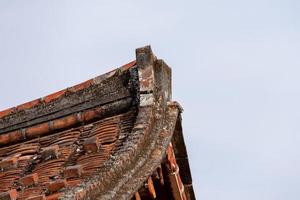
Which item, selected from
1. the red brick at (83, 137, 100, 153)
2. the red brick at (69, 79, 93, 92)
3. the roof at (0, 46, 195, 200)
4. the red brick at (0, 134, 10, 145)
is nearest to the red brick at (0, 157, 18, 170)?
the roof at (0, 46, 195, 200)

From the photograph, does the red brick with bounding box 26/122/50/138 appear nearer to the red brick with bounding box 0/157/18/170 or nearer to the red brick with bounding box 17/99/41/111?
the red brick with bounding box 17/99/41/111

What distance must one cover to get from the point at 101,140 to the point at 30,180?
66 cm

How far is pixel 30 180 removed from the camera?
475 cm

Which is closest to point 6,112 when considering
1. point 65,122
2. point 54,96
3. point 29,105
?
point 29,105

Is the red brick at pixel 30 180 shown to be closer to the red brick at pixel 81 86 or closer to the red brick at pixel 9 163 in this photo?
the red brick at pixel 9 163

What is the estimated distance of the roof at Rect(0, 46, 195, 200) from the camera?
4.48 m

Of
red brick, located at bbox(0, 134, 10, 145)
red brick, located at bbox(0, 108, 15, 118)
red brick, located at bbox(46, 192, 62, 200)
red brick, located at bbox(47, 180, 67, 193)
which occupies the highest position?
red brick, located at bbox(0, 108, 15, 118)

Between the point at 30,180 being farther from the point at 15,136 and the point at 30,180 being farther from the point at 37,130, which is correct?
the point at 15,136

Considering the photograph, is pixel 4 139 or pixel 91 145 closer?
pixel 91 145

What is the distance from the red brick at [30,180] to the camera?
473 cm

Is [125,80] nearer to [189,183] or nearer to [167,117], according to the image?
[167,117]

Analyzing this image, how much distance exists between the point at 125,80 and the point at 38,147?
92 centimetres

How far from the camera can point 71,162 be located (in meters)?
4.87

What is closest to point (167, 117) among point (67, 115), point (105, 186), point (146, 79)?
point (146, 79)
